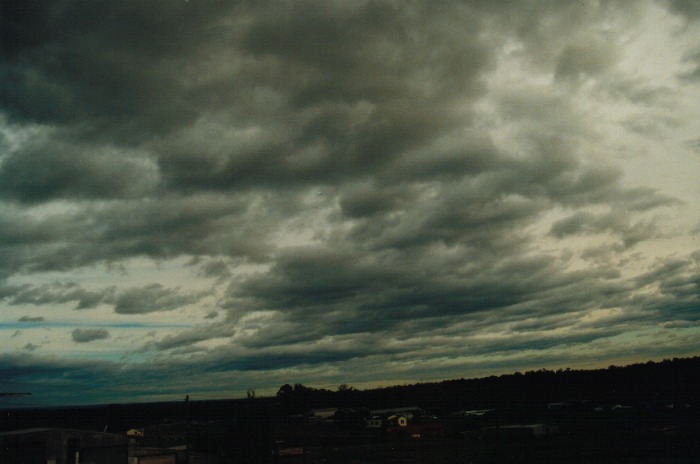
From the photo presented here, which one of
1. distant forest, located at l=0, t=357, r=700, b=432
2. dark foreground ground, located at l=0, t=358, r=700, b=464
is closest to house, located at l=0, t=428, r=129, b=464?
dark foreground ground, located at l=0, t=358, r=700, b=464

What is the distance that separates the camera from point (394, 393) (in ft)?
648

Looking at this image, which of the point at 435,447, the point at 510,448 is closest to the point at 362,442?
the point at 435,447

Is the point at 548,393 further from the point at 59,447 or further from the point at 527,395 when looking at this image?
the point at 59,447

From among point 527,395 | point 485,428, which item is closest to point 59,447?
point 485,428

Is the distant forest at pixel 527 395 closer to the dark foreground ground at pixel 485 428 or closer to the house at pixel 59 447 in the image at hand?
the dark foreground ground at pixel 485 428

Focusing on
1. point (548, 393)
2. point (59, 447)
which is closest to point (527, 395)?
point (548, 393)

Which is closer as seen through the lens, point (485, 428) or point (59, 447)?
point (59, 447)

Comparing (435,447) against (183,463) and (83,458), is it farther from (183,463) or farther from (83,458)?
(83,458)

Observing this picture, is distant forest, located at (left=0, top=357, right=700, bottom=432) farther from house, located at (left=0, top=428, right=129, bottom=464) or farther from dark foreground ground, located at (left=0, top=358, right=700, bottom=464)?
house, located at (left=0, top=428, right=129, bottom=464)

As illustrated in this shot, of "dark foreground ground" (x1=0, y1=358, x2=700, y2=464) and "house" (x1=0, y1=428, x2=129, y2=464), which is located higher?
"house" (x1=0, y1=428, x2=129, y2=464)

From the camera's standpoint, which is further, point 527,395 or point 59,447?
point 527,395

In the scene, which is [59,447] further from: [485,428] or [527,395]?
[527,395]

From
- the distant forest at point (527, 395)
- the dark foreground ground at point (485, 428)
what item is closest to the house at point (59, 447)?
the dark foreground ground at point (485, 428)

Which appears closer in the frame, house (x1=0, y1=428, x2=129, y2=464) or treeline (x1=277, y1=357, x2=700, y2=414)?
house (x1=0, y1=428, x2=129, y2=464)
